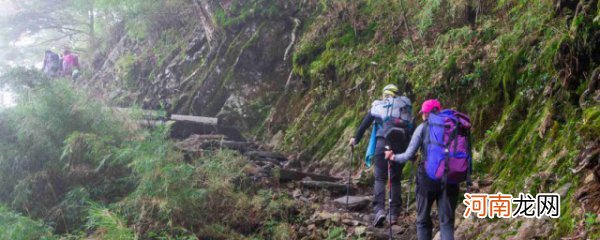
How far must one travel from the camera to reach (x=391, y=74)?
10.2 metres

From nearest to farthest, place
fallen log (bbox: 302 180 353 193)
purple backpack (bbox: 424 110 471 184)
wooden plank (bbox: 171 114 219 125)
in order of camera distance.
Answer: purple backpack (bbox: 424 110 471 184) < fallen log (bbox: 302 180 353 193) < wooden plank (bbox: 171 114 219 125)

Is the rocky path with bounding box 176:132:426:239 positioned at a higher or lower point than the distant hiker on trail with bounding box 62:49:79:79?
lower

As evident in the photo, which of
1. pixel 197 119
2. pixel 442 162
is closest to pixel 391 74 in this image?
pixel 442 162

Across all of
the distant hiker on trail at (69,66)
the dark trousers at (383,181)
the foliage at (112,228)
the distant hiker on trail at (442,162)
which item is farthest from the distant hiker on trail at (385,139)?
the distant hiker on trail at (69,66)

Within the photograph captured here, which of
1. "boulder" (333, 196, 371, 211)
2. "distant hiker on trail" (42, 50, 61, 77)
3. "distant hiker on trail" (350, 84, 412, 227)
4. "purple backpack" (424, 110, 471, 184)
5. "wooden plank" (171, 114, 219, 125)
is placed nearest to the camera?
"purple backpack" (424, 110, 471, 184)

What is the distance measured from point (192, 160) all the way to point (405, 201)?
371 centimetres

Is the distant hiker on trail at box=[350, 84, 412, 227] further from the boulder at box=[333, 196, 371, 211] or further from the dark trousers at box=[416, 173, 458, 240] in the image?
the dark trousers at box=[416, 173, 458, 240]

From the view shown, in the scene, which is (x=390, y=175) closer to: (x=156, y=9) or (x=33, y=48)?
(x=156, y=9)

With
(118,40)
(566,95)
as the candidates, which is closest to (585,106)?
A: (566,95)
